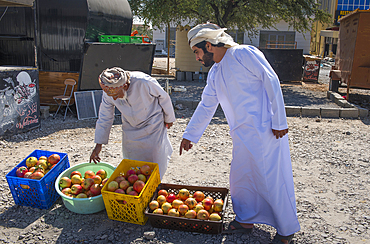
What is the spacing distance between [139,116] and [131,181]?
0.75 m

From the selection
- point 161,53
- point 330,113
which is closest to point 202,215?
point 330,113

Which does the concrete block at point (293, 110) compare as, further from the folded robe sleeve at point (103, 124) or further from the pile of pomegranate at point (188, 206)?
the folded robe sleeve at point (103, 124)

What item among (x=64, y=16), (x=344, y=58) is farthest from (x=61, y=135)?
(x=344, y=58)

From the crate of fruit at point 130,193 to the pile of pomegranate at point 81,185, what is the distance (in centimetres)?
25

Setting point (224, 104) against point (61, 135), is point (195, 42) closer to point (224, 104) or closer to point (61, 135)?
point (224, 104)

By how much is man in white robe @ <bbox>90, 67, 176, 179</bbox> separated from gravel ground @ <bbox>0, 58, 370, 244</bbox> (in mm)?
835

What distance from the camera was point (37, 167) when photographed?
3.61 meters

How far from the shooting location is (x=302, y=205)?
144 inches

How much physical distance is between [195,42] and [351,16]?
30.5ft

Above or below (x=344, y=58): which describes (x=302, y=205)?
below

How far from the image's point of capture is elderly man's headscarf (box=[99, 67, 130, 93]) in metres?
2.96

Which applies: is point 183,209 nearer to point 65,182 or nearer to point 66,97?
point 65,182

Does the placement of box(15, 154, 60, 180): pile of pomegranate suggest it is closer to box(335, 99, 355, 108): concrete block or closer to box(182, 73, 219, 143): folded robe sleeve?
box(182, 73, 219, 143): folded robe sleeve

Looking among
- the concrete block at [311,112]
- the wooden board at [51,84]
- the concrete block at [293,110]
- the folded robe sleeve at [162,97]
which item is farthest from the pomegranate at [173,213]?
the concrete block at [311,112]
